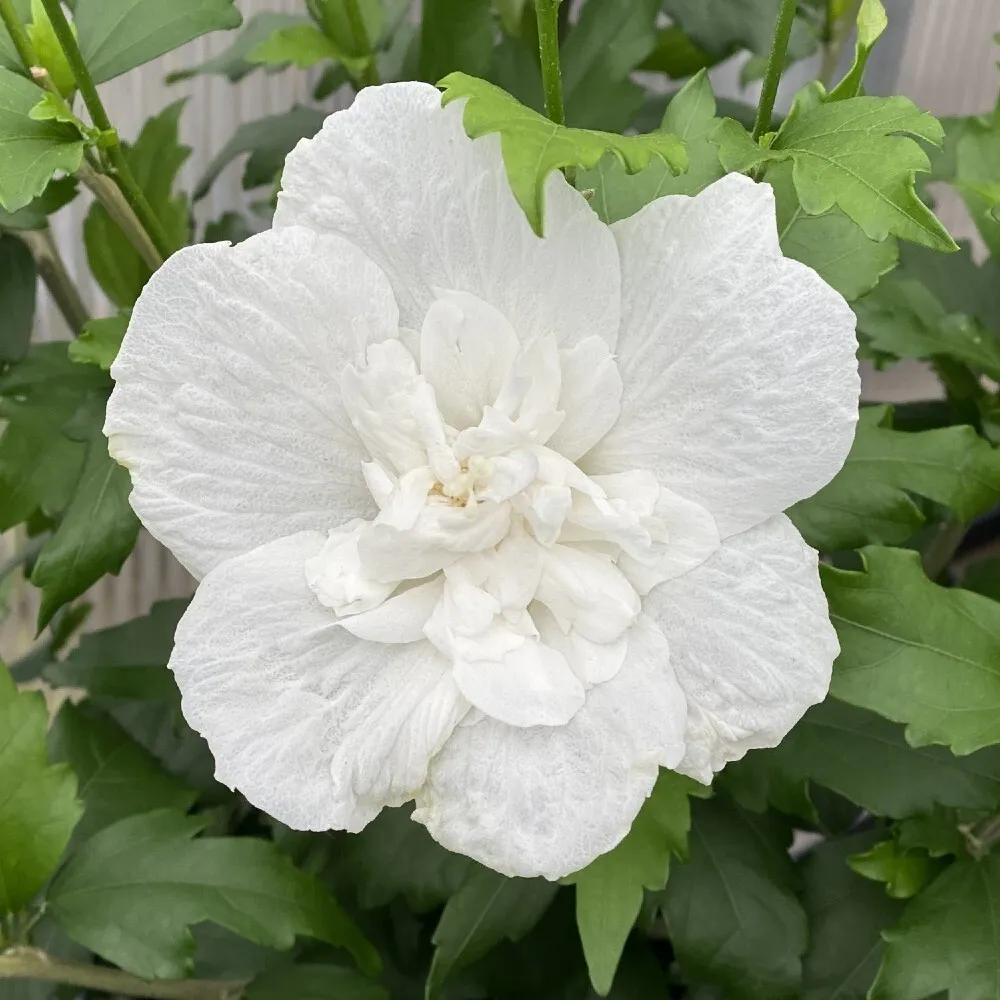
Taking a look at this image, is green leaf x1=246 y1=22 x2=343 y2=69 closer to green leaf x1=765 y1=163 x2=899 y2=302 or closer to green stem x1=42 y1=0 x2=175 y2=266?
green stem x1=42 y1=0 x2=175 y2=266

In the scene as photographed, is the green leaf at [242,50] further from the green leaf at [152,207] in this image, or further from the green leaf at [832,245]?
the green leaf at [832,245]

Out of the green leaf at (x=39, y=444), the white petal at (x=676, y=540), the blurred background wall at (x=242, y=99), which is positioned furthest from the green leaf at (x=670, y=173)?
the blurred background wall at (x=242, y=99)

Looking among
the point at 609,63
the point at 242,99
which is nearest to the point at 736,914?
the point at 609,63

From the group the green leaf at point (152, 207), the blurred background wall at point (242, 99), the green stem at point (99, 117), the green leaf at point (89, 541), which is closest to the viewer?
the green stem at point (99, 117)

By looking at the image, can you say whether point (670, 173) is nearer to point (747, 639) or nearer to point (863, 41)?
point (863, 41)

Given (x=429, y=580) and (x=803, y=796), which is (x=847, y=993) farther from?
(x=429, y=580)

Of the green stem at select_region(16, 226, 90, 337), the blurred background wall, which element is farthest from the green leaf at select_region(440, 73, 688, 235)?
the blurred background wall
